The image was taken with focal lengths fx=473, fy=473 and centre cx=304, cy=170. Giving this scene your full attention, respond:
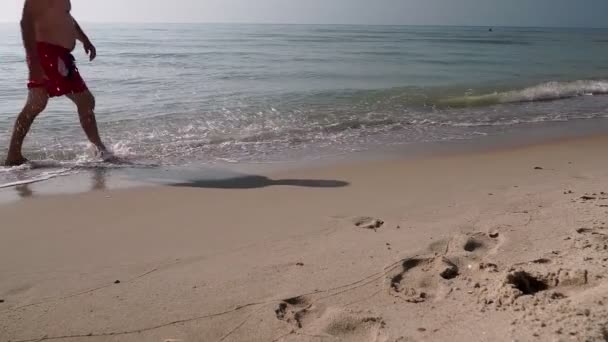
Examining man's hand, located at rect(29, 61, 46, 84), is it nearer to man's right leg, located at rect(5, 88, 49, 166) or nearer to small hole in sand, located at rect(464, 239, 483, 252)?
man's right leg, located at rect(5, 88, 49, 166)

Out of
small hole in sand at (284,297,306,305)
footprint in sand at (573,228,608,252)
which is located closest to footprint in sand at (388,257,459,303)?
small hole in sand at (284,297,306,305)

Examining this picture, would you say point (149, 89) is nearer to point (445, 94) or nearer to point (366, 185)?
point (445, 94)

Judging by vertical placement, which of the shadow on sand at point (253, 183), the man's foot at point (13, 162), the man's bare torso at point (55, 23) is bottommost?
the shadow on sand at point (253, 183)

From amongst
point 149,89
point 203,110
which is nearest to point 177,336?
point 203,110

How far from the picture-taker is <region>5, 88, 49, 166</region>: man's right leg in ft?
13.8

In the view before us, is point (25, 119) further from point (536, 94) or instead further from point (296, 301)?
point (536, 94)

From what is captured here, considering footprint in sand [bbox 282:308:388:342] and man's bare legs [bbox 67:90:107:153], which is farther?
man's bare legs [bbox 67:90:107:153]

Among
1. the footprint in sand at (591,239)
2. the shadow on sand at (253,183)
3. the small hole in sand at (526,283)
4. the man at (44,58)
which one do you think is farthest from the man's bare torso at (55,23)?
the footprint in sand at (591,239)

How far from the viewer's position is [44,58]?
13.8ft

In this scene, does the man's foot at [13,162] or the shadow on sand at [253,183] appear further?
the man's foot at [13,162]

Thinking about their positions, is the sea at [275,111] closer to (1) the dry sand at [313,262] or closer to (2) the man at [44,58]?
(2) the man at [44,58]

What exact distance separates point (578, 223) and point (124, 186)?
10.3 feet

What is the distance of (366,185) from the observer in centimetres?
372

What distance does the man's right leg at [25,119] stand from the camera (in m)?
4.20
